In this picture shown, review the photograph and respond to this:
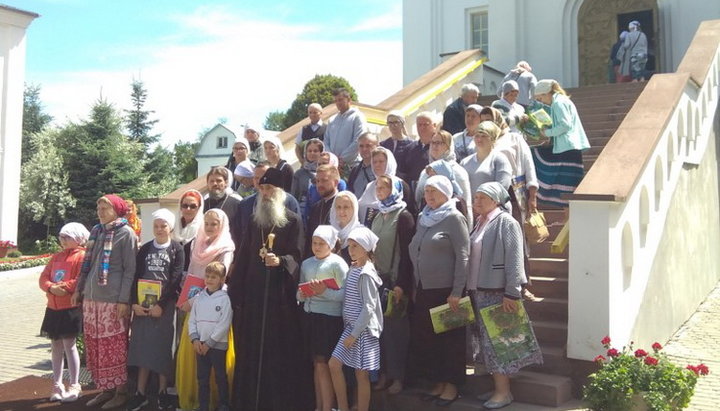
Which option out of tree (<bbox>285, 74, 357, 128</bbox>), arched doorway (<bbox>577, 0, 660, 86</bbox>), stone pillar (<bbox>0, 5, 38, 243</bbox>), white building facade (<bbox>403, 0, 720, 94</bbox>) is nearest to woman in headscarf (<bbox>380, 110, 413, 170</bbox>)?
white building facade (<bbox>403, 0, 720, 94</bbox>)

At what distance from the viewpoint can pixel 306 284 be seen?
5.47 metres

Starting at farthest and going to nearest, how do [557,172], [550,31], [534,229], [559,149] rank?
[550,31], [557,172], [559,149], [534,229]

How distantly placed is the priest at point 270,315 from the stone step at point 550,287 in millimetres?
2365

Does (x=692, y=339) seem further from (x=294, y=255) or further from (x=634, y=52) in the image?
(x=634, y=52)

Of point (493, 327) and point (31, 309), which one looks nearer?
point (493, 327)

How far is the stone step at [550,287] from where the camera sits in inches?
260

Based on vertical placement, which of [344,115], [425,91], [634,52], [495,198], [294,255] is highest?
[634,52]

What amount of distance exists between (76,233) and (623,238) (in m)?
5.10

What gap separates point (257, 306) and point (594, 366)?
2759 millimetres

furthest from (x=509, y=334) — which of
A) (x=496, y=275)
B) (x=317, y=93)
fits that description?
(x=317, y=93)

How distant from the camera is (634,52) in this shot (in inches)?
571

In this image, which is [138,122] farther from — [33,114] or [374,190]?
[374,190]

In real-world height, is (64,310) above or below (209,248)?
below

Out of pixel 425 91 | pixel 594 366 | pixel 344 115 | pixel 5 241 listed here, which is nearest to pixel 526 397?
pixel 594 366
